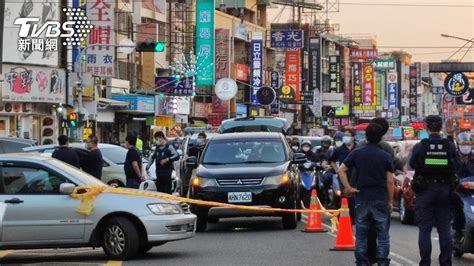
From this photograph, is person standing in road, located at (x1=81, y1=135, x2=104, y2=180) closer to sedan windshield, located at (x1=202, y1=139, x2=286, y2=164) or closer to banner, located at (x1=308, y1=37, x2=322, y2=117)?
sedan windshield, located at (x1=202, y1=139, x2=286, y2=164)

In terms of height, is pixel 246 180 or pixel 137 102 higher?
pixel 137 102

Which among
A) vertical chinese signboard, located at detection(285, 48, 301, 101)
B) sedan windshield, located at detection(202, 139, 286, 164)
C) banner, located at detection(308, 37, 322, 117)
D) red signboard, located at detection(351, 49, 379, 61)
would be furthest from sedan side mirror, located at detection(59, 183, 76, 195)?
red signboard, located at detection(351, 49, 379, 61)

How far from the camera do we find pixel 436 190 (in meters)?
10.8

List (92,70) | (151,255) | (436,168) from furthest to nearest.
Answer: (92,70), (151,255), (436,168)

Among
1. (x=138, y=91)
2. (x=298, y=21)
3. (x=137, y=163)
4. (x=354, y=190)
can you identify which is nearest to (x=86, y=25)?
(x=138, y=91)

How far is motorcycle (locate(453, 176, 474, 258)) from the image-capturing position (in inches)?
476

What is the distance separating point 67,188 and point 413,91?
13570cm

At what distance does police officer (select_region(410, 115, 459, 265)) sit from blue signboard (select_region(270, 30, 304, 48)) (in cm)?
7368

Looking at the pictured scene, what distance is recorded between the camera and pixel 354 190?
429 inches

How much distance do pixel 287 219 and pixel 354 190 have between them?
21.2 feet

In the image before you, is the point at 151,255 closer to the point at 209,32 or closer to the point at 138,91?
the point at 138,91

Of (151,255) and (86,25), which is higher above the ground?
(86,25)

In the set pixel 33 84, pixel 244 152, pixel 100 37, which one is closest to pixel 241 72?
pixel 100 37

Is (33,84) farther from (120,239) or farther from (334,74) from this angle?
(334,74)
